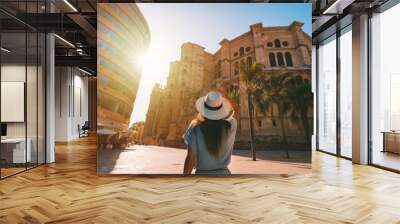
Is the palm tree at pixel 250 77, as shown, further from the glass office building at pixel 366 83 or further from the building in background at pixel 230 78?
the glass office building at pixel 366 83

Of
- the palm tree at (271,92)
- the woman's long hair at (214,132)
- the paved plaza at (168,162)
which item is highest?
the palm tree at (271,92)

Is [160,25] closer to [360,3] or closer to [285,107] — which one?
[285,107]

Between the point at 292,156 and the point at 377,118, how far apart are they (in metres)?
2.45

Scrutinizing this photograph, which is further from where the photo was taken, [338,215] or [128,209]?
[128,209]

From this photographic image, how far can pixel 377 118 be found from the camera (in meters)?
7.16

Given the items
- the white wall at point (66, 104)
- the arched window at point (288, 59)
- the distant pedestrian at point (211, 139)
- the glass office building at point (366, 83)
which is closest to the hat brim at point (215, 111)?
the distant pedestrian at point (211, 139)

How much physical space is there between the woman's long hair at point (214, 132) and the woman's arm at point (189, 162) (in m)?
0.30

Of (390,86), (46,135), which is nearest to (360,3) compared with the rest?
(390,86)

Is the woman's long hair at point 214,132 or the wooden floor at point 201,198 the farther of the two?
the woman's long hair at point 214,132

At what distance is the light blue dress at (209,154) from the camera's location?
593 cm

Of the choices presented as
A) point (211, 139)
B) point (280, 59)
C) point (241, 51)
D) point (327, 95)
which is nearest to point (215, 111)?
point (211, 139)

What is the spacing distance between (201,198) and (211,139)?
1518 mm

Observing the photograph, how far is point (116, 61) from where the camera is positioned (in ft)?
19.4

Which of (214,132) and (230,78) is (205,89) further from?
(214,132)
